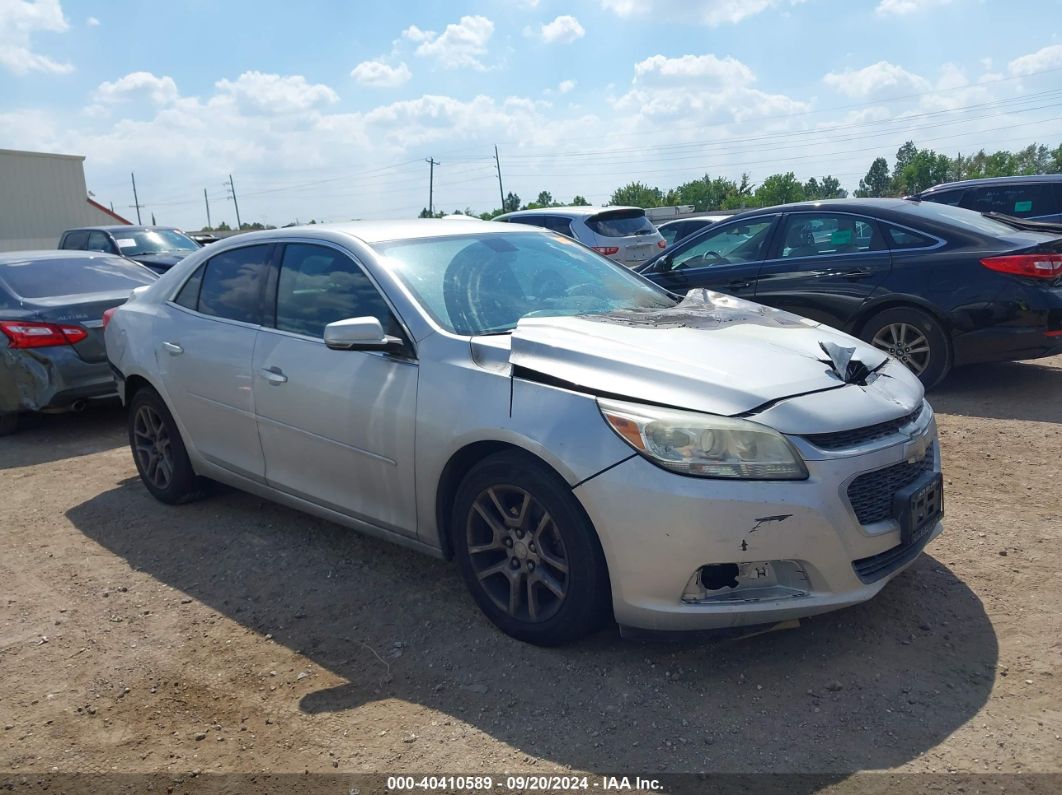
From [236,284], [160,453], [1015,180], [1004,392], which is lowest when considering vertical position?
[1004,392]

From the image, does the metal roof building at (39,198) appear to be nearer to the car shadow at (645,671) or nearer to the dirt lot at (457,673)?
the dirt lot at (457,673)

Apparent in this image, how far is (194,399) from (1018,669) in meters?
4.07

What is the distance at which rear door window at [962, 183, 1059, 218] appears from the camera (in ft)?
34.4

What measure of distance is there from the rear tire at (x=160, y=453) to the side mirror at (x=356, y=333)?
1914 mm

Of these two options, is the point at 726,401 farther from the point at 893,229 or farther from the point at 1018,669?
the point at 893,229

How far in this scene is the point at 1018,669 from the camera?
3.14 meters

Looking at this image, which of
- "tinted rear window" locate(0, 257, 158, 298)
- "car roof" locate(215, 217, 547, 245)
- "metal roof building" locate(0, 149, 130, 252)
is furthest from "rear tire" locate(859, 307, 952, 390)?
"metal roof building" locate(0, 149, 130, 252)

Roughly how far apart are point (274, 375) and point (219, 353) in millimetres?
556

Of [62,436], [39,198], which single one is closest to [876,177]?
[39,198]

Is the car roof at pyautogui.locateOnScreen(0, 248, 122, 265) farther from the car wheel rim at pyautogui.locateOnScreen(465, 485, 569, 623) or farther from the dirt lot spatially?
the car wheel rim at pyautogui.locateOnScreen(465, 485, 569, 623)

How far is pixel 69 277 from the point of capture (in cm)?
783

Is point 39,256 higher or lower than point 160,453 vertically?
higher

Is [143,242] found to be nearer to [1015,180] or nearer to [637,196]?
[1015,180]

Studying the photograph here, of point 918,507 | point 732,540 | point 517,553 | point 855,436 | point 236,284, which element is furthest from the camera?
point 236,284
